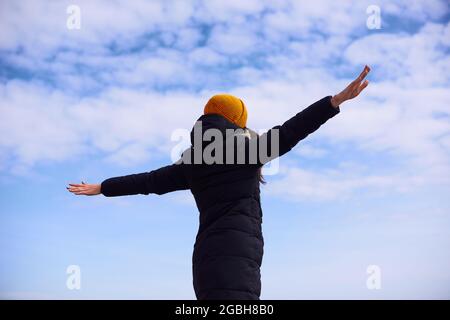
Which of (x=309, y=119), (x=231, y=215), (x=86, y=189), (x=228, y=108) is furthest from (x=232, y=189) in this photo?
(x=86, y=189)

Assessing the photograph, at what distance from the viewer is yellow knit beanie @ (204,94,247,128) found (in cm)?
482

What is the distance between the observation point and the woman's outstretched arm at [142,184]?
5150 mm

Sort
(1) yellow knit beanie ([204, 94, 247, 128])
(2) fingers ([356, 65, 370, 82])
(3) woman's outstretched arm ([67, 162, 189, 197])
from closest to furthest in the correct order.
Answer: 1. (2) fingers ([356, 65, 370, 82])
2. (1) yellow knit beanie ([204, 94, 247, 128])
3. (3) woman's outstretched arm ([67, 162, 189, 197])

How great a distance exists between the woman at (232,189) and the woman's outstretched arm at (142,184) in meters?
0.15

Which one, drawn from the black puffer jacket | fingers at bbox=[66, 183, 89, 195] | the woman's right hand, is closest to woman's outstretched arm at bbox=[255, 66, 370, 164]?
the black puffer jacket

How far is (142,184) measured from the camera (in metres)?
5.39

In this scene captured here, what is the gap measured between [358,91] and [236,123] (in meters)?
1.21

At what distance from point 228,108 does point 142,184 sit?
1334 millimetres

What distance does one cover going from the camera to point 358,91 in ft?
14.1

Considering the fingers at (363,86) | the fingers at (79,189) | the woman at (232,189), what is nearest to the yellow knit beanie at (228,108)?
the woman at (232,189)

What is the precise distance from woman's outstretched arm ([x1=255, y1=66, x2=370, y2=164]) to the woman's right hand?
233 cm

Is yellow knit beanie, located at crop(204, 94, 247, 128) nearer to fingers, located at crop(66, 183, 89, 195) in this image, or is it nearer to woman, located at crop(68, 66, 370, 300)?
woman, located at crop(68, 66, 370, 300)
